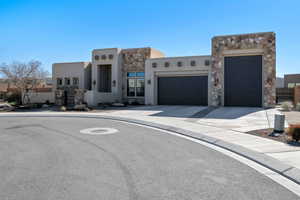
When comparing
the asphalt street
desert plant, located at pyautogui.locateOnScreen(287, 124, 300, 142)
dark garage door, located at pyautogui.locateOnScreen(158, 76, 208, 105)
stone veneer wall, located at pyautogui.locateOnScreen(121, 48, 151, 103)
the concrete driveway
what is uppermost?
stone veneer wall, located at pyautogui.locateOnScreen(121, 48, 151, 103)

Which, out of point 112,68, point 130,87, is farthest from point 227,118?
point 112,68

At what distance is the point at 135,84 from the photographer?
2473 cm

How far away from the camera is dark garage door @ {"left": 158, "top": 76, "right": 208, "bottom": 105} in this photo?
69.9ft

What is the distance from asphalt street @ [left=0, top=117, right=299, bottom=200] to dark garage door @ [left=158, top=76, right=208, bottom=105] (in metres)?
14.9

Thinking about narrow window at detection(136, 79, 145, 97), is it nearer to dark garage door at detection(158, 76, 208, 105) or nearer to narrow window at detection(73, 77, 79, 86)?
dark garage door at detection(158, 76, 208, 105)

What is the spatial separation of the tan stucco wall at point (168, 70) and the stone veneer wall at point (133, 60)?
923 mm

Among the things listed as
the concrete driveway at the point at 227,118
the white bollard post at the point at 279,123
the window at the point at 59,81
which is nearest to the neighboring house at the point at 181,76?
the window at the point at 59,81

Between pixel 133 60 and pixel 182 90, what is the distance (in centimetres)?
678

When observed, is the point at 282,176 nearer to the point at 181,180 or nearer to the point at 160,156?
the point at 181,180

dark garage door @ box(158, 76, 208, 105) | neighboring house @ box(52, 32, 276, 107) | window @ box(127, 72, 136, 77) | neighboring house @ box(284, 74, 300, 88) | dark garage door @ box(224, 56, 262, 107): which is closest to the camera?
neighboring house @ box(52, 32, 276, 107)

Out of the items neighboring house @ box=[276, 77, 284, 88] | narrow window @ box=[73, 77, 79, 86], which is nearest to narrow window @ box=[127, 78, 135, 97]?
narrow window @ box=[73, 77, 79, 86]

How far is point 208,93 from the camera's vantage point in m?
20.8

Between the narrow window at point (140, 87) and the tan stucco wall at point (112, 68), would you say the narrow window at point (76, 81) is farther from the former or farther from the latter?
the narrow window at point (140, 87)

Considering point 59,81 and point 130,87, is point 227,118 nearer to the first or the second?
point 130,87
